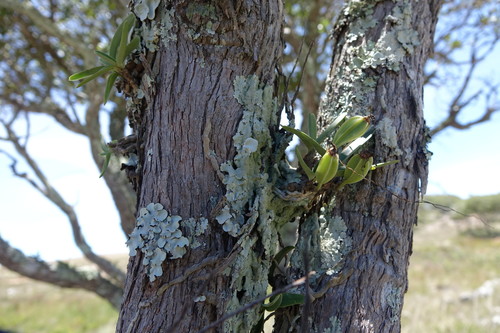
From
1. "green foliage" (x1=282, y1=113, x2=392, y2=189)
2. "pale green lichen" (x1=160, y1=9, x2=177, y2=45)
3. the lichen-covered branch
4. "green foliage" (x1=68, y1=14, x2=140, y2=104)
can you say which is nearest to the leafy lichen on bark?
"green foliage" (x1=282, y1=113, x2=392, y2=189)

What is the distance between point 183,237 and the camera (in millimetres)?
1138

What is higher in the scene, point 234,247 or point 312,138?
point 312,138

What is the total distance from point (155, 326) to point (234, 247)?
276 mm

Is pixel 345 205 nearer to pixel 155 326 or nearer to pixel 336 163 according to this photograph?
pixel 336 163

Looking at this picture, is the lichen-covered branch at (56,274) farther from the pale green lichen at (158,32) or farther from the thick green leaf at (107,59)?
the pale green lichen at (158,32)

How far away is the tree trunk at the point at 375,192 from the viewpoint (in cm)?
124

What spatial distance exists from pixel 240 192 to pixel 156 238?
0.82 feet

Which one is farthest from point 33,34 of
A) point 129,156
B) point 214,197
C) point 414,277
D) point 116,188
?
point 414,277

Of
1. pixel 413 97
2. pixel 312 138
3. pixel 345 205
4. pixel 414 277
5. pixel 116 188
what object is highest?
pixel 414 277

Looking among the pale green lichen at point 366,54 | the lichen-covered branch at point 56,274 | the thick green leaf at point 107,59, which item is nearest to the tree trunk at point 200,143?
the thick green leaf at point 107,59

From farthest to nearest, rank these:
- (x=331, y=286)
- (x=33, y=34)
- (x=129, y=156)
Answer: (x=33, y=34), (x=129, y=156), (x=331, y=286)

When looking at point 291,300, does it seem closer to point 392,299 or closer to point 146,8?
point 392,299

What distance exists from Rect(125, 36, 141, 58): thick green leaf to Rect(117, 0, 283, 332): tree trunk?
50 millimetres

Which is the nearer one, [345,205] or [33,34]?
[345,205]
